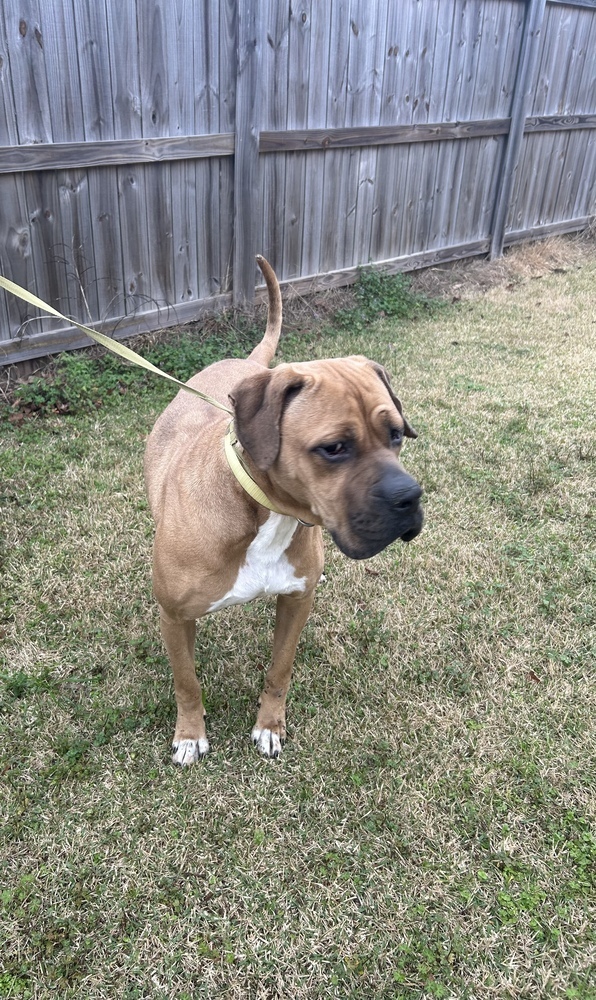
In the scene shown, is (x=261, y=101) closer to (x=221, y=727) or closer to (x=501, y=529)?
(x=501, y=529)

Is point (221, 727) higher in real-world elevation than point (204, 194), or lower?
lower

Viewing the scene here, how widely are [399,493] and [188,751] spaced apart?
5.04 feet

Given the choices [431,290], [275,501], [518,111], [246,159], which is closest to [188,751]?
[275,501]

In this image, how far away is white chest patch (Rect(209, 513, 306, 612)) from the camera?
245 cm

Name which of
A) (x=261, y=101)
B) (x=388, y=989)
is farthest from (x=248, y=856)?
(x=261, y=101)

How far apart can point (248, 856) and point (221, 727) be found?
631 mm

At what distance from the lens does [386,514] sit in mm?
2014

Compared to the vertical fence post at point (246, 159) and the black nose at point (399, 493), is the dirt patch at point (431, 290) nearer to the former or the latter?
the vertical fence post at point (246, 159)

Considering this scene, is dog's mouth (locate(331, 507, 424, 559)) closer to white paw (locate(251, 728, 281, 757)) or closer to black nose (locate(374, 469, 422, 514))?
black nose (locate(374, 469, 422, 514))

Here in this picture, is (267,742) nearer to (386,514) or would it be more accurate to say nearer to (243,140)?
(386,514)

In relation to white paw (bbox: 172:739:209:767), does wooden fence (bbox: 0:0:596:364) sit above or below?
above

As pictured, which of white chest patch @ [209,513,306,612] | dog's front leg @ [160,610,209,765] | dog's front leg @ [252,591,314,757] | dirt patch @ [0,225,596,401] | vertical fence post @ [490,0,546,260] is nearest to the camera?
white chest patch @ [209,513,306,612]

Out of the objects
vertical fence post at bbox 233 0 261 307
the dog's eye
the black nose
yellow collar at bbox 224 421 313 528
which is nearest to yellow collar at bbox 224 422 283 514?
yellow collar at bbox 224 421 313 528

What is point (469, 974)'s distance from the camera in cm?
220
